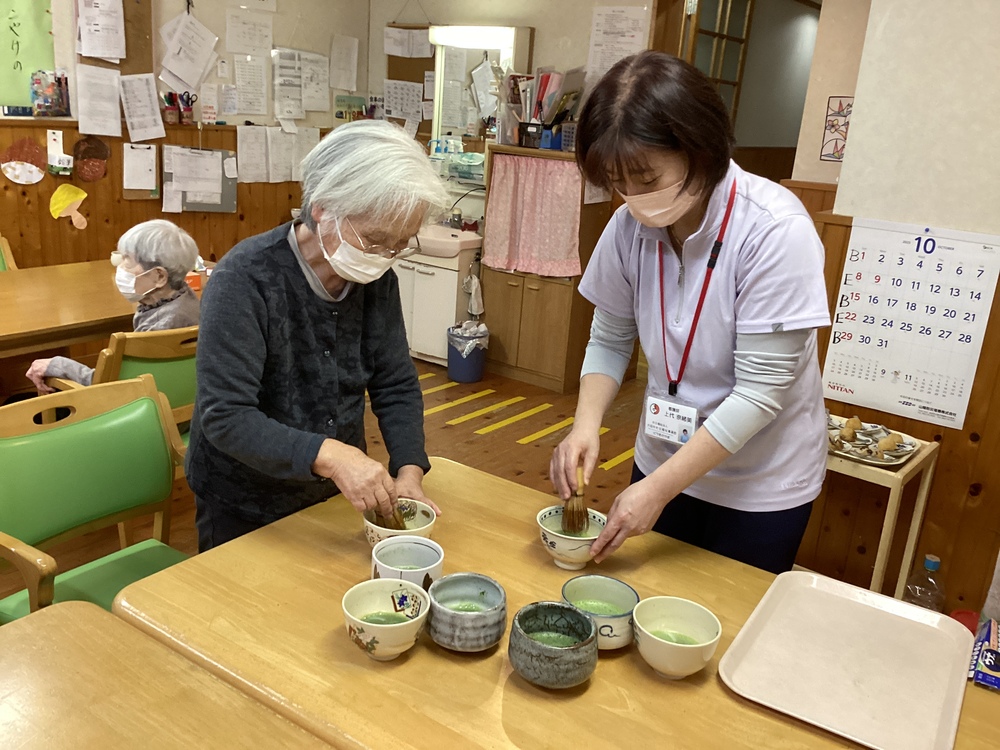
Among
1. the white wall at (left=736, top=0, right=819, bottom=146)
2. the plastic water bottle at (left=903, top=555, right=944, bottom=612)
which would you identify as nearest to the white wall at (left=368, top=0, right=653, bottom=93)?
the white wall at (left=736, top=0, right=819, bottom=146)

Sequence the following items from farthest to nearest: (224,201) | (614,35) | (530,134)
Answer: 1. (224,201)
2. (530,134)
3. (614,35)

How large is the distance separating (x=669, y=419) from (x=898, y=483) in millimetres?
1116

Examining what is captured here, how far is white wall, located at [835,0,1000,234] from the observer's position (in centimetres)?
221

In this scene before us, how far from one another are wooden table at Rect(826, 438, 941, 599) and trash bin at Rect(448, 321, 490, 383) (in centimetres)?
275

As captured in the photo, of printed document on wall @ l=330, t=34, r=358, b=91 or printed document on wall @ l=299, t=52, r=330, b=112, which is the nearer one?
printed document on wall @ l=299, t=52, r=330, b=112

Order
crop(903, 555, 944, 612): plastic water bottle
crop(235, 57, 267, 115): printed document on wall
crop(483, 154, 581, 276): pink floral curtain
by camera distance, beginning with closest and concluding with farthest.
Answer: crop(903, 555, 944, 612): plastic water bottle < crop(483, 154, 581, 276): pink floral curtain < crop(235, 57, 267, 115): printed document on wall

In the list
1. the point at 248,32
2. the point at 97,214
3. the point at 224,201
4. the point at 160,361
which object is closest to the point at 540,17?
the point at 248,32

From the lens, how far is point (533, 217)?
4805 mm

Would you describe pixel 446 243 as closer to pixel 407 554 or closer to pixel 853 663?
pixel 407 554

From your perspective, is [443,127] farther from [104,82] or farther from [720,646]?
[720,646]

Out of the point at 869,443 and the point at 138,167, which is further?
the point at 138,167

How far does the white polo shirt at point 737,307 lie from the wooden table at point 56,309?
2.02m

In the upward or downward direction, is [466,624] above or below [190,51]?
below

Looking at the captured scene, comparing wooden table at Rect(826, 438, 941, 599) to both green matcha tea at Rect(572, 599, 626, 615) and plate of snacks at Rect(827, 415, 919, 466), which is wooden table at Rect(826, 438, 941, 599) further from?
green matcha tea at Rect(572, 599, 626, 615)
